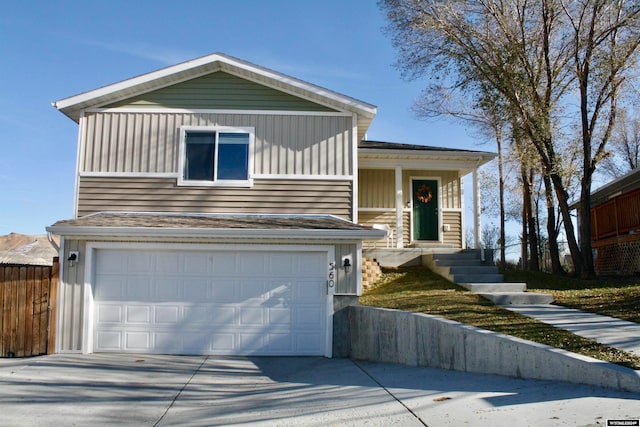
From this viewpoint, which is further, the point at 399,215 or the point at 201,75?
the point at 399,215

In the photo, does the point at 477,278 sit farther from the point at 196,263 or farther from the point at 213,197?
the point at 196,263

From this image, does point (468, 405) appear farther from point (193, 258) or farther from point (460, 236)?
point (460, 236)

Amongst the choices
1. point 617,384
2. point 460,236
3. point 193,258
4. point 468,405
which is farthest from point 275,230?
point 460,236

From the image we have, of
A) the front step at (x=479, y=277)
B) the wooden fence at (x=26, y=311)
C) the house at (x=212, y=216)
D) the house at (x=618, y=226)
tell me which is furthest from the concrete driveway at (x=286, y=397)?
the house at (x=618, y=226)

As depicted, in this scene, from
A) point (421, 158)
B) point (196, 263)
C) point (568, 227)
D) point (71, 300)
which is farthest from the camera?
point (421, 158)

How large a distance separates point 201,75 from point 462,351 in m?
7.79

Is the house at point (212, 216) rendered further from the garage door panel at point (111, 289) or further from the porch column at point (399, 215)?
the porch column at point (399, 215)

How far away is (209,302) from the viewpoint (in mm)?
10438

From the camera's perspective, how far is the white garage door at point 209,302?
10359 millimetres

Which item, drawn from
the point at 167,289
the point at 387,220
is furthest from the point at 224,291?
the point at 387,220

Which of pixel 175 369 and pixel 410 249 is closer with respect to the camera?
pixel 175 369

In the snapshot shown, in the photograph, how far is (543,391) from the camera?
5.90 meters

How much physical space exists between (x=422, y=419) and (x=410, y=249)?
9.39m

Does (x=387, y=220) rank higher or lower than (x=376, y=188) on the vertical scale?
lower
